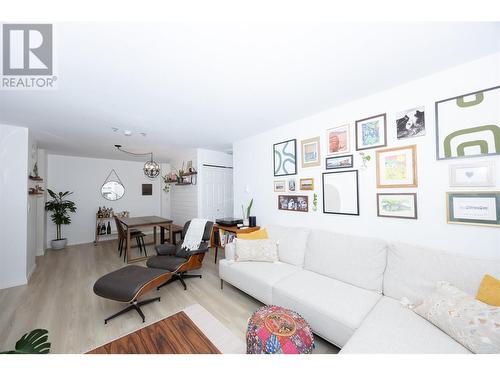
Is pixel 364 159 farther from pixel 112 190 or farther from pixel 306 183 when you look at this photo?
pixel 112 190

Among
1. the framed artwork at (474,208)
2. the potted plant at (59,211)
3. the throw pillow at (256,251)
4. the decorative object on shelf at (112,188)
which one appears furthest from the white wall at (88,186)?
the framed artwork at (474,208)

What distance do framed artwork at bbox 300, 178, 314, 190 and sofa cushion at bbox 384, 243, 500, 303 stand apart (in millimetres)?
1200

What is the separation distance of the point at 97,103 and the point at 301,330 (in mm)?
3071

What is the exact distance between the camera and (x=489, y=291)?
1.18m

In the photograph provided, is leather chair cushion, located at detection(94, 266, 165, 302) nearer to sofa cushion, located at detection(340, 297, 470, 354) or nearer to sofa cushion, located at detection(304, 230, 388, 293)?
sofa cushion, located at detection(304, 230, 388, 293)

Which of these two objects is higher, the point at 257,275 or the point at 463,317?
the point at 463,317

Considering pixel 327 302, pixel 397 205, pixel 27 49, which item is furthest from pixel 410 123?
pixel 27 49

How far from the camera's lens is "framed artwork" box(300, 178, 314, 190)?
8.96ft

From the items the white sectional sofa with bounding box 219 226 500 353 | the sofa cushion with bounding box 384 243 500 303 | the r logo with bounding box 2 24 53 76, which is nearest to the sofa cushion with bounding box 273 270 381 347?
the white sectional sofa with bounding box 219 226 500 353

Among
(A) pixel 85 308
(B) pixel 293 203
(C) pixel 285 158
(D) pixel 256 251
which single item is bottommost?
(A) pixel 85 308

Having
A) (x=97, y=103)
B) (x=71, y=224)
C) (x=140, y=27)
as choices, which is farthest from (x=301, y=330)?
(x=71, y=224)

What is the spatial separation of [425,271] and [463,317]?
1.59 ft

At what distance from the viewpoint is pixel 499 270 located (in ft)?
4.25

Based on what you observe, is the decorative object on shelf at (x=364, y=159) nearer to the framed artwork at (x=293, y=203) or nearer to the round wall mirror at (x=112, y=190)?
the framed artwork at (x=293, y=203)
